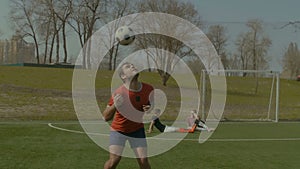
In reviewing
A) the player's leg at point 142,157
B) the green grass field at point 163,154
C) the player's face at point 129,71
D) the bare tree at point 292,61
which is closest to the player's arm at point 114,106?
the player's face at point 129,71

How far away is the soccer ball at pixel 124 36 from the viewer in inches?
302

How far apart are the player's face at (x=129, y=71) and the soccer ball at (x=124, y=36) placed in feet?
3.26

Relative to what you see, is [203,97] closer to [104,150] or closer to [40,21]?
[104,150]

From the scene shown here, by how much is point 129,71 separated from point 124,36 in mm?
1139

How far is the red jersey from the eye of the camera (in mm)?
6820

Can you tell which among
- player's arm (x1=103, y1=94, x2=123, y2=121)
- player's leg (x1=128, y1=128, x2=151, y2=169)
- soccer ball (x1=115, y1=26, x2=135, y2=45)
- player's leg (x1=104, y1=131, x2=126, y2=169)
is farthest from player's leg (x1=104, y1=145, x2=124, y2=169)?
soccer ball (x1=115, y1=26, x2=135, y2=45)

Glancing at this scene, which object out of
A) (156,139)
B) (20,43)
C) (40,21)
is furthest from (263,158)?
(20,43)

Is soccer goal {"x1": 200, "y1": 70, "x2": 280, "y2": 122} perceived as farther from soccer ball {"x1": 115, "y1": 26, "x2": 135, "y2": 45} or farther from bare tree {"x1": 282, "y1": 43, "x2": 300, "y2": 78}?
bare tree {"x1": 282, "y1": 43, "x2": 300, "y2": 78}

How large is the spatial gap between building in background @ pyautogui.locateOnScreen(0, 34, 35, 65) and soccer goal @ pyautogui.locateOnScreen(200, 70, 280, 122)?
41.2 metres

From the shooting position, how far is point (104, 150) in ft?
39.8

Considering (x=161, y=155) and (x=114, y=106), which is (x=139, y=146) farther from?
(x=161, y=155)

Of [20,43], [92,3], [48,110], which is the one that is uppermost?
[92,3]

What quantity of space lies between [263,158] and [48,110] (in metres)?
19.3

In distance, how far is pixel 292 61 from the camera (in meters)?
72.4
